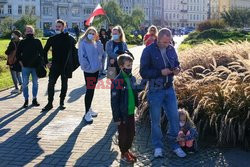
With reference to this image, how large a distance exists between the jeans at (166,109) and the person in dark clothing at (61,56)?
3.51 m

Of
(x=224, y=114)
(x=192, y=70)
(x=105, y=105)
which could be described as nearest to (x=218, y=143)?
(x=224, y=114)

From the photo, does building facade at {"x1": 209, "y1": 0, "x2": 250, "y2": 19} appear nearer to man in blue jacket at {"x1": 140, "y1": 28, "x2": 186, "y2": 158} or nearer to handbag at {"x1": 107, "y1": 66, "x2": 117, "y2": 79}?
handbag at {"x1": 107, "y1": 66, "x2": 117, "y2": 79}

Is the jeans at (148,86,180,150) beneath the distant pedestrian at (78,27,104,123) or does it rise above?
beneath

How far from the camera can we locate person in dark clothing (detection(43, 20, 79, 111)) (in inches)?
361

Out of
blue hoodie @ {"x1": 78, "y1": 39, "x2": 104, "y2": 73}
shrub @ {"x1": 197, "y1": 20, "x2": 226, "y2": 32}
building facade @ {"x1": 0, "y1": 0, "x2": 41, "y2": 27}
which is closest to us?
blue hoodie @ {"x1": 78, "y1": 39, "x2": 104, "y2": 73}

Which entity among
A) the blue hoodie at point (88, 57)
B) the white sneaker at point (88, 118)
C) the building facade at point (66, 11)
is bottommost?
the white sneaker at point (88, 118)

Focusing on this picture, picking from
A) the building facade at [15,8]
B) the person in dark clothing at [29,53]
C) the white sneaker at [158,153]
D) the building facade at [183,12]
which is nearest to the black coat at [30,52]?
the person in dark clothing at [29,53]

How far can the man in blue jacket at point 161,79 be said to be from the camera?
610cm

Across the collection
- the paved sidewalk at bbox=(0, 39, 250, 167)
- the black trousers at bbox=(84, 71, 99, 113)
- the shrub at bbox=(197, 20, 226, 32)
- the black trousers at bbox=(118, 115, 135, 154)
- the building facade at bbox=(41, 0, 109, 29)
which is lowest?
the paved sidewalk at bbox=(0, 39, 250, 167)

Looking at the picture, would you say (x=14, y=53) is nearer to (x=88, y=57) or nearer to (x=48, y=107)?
(x=48, y=107)

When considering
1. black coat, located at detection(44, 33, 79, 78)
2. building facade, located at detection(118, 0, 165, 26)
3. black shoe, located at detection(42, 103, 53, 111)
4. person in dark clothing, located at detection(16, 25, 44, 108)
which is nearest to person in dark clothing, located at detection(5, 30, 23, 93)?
person in dark clothing, located at detection(16, 25, 44, 108)

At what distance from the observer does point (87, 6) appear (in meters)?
94.2

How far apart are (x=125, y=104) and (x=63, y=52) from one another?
3544 millimetres

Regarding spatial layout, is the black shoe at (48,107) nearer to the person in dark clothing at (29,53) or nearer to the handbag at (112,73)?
the person in dark clothing at (29,53)
